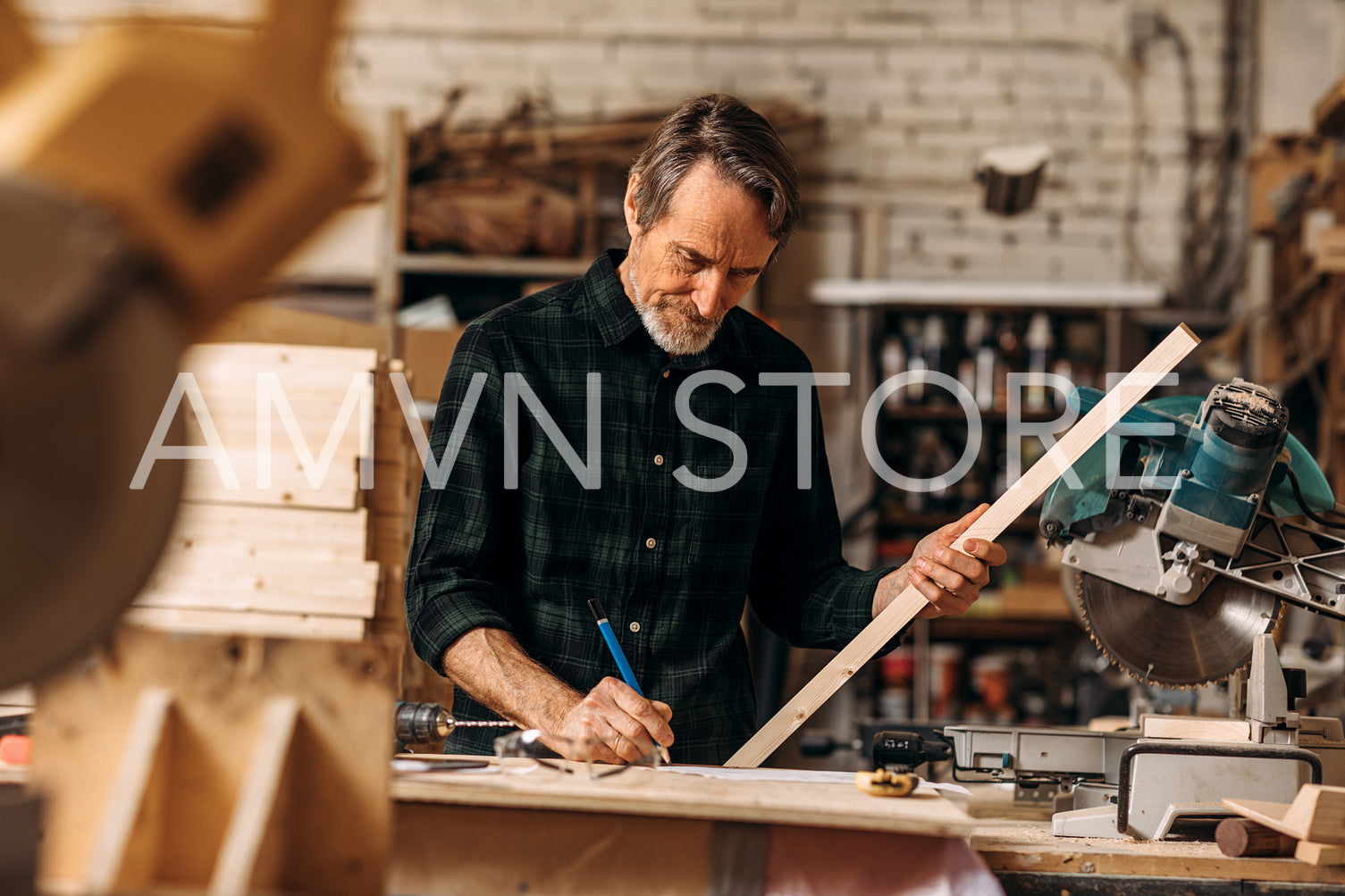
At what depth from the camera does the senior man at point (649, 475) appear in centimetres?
154

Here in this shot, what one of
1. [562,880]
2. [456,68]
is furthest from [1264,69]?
[562,880]

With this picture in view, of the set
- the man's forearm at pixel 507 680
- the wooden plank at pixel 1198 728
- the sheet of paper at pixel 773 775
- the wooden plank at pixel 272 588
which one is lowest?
the sheet of paper at pixel 773 775

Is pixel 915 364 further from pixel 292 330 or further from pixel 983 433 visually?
pixel 292 330

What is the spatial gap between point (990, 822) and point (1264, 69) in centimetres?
454

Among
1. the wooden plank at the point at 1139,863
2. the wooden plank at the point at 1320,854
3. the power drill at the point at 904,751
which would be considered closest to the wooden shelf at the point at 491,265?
the power drill at the point at 904,751

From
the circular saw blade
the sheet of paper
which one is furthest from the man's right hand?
the circular saw blade

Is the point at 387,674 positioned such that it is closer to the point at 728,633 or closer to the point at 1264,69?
the point at 728,633

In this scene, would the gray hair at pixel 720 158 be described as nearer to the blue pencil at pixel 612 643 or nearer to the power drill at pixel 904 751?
the blue pencil at pixel 612 643

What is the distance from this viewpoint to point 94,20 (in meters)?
0.56

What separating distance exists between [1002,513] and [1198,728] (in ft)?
1.35

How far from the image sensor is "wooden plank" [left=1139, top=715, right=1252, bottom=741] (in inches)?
58.8

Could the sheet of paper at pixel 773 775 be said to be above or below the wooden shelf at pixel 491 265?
below

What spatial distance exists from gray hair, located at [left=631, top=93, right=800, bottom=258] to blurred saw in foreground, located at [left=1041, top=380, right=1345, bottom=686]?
1.76 ft

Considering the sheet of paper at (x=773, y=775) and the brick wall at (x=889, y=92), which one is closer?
the sheet of paper at (x=773, y=775)
